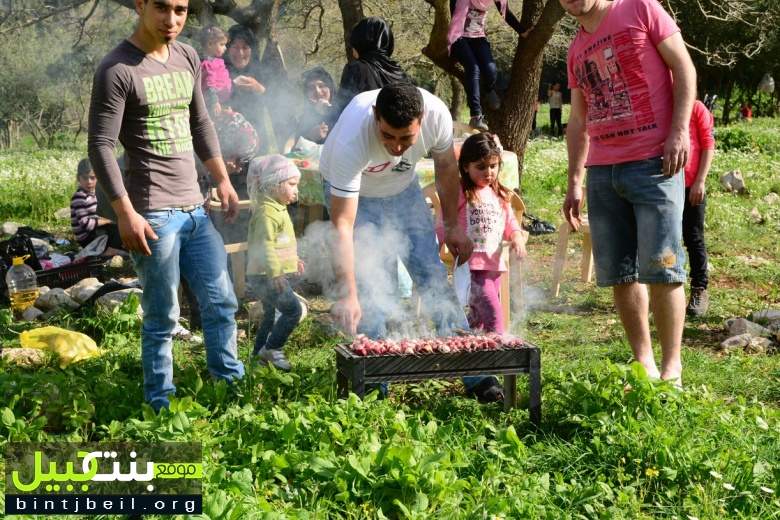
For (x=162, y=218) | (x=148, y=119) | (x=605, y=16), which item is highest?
(x=605, y=16)

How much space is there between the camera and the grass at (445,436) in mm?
3371

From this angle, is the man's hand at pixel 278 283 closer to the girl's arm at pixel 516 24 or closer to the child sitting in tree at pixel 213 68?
the child sitting in tree at pixel 213 68

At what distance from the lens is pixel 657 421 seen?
3.89m

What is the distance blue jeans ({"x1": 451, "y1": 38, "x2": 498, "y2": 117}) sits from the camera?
30.9 feet

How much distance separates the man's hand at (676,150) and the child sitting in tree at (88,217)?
5.97 meters

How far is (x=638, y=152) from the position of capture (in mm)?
4473

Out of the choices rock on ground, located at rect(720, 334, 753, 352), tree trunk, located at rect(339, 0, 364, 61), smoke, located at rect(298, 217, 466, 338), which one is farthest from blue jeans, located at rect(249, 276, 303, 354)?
tree trunk, located at rect(339, 0, 364, 61)

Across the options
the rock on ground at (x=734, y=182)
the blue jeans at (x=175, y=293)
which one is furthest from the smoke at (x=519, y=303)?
the rock on ground at (x=734, y=182)

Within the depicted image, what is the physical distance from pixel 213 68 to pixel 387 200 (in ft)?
11.7

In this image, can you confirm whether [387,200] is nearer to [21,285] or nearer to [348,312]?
[348,312]

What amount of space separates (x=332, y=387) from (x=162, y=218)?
1.24m

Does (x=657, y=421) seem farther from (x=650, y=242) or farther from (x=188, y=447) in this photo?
(x=188, y=447)

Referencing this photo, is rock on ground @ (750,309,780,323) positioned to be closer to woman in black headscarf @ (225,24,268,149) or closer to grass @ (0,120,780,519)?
grass @ (0,120,780,519)

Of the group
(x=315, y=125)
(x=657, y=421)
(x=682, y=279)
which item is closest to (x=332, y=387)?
(x=657, y=421)
